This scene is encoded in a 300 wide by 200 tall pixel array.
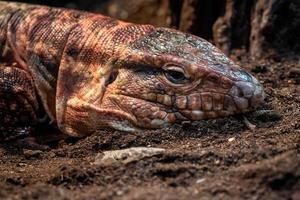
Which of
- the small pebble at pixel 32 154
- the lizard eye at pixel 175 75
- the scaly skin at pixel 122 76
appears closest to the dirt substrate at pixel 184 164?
the small pebble at pixel 32 154

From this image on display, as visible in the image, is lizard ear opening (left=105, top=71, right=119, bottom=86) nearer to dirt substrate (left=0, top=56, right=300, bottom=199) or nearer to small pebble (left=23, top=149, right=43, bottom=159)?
dirt substrate (left=0, top=56, right=300, bottom=199)

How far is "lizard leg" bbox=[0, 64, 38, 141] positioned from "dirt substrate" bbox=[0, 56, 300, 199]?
0.17m

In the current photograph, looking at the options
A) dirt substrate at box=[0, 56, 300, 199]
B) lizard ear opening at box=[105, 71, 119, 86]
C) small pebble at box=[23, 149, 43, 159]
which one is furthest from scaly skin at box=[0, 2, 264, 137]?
small pebble at box=[23, 149, 43, 159]

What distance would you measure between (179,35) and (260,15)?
195 cm

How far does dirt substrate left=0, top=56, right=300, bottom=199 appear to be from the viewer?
2.66 m

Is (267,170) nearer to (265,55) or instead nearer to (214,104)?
(214,104)

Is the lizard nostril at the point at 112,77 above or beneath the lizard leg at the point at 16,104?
above

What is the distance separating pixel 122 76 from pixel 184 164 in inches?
41.7

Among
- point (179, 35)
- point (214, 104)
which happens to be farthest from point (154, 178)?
point (179, 35)

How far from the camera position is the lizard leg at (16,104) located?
14.1ft

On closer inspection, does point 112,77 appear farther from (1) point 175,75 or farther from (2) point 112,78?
(1) point 175,75

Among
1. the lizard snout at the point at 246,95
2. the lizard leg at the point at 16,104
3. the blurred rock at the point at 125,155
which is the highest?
the lizard snout at the point at 246,95

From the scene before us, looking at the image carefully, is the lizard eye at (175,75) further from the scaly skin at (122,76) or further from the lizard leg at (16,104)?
the lizard leg at (16,104)

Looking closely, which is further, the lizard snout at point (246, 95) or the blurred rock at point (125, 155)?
the lizard snout at point (246, 95)
